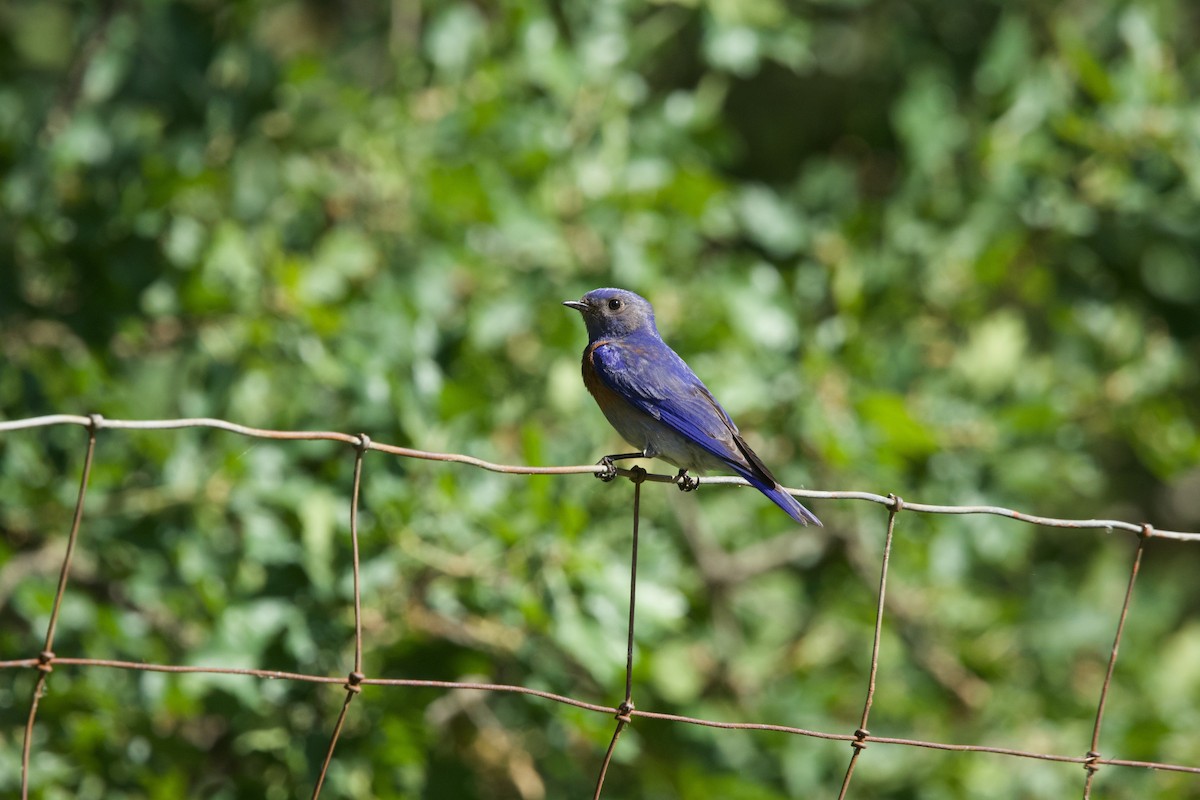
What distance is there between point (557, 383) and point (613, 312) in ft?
1.31

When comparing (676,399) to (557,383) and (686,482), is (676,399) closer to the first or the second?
(686,482)

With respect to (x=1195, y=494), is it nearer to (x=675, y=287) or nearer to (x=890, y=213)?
(x=890, y=213)

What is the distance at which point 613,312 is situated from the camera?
435cm

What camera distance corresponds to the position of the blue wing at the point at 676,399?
3.63 m

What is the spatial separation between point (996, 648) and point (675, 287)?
6.12 feet

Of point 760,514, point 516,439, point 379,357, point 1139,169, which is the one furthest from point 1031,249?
point 379,357

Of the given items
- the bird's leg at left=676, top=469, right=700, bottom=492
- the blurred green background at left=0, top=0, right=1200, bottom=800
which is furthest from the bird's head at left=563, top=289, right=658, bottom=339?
the bird's leg at left=676, top=469, right=700, bottom=492

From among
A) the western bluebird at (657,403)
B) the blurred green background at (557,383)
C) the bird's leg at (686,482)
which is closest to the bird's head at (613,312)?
the western bluebird at (657,403)

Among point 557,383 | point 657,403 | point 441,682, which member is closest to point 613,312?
point 557,383

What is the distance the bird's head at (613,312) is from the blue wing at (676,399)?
87 millimetres

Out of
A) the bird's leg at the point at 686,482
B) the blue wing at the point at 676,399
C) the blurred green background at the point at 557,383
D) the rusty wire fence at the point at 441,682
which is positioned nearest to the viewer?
the rusty wire fence at the point at 441,682

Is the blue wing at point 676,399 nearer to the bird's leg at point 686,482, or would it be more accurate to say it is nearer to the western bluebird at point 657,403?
the western bluebird at point 657,403

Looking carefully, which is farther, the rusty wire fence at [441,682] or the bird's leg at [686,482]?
the bird's leg at [686,482]

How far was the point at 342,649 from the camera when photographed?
381cm
